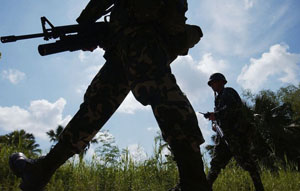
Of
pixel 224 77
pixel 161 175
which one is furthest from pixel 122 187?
pixel 224 77

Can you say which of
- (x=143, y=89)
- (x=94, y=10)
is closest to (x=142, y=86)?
(x=143, y=89)

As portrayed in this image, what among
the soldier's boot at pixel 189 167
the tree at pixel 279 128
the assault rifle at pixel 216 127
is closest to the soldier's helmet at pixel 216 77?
the assault rifle at pixel 216 127

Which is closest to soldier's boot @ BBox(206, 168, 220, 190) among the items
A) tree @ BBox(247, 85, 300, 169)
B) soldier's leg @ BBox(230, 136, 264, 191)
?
soldier's leg @ BBox(230, 136, 264, 191)

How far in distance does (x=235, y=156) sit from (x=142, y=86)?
3343 millimetres

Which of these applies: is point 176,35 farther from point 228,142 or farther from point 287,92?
point 287,92

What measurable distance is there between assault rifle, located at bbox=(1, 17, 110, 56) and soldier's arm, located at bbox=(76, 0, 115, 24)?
0.56 feet

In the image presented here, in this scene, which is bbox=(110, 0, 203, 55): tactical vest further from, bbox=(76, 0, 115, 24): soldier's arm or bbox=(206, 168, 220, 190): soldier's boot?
bbox=(206, 168, 220, 190): soldier's boot

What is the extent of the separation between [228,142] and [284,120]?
19575 millimetres

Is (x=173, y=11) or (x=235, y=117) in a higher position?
(x=235, y=117)

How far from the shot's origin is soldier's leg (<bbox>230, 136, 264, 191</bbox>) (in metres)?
3.98

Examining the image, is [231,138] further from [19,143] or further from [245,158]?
[19,143]

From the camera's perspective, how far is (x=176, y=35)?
5.29 feet

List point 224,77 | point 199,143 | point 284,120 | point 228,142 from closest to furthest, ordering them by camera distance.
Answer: point 199,143, point 228,142, point 224,77, point 284,120

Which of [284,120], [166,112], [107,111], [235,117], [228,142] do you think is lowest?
[166,112]
